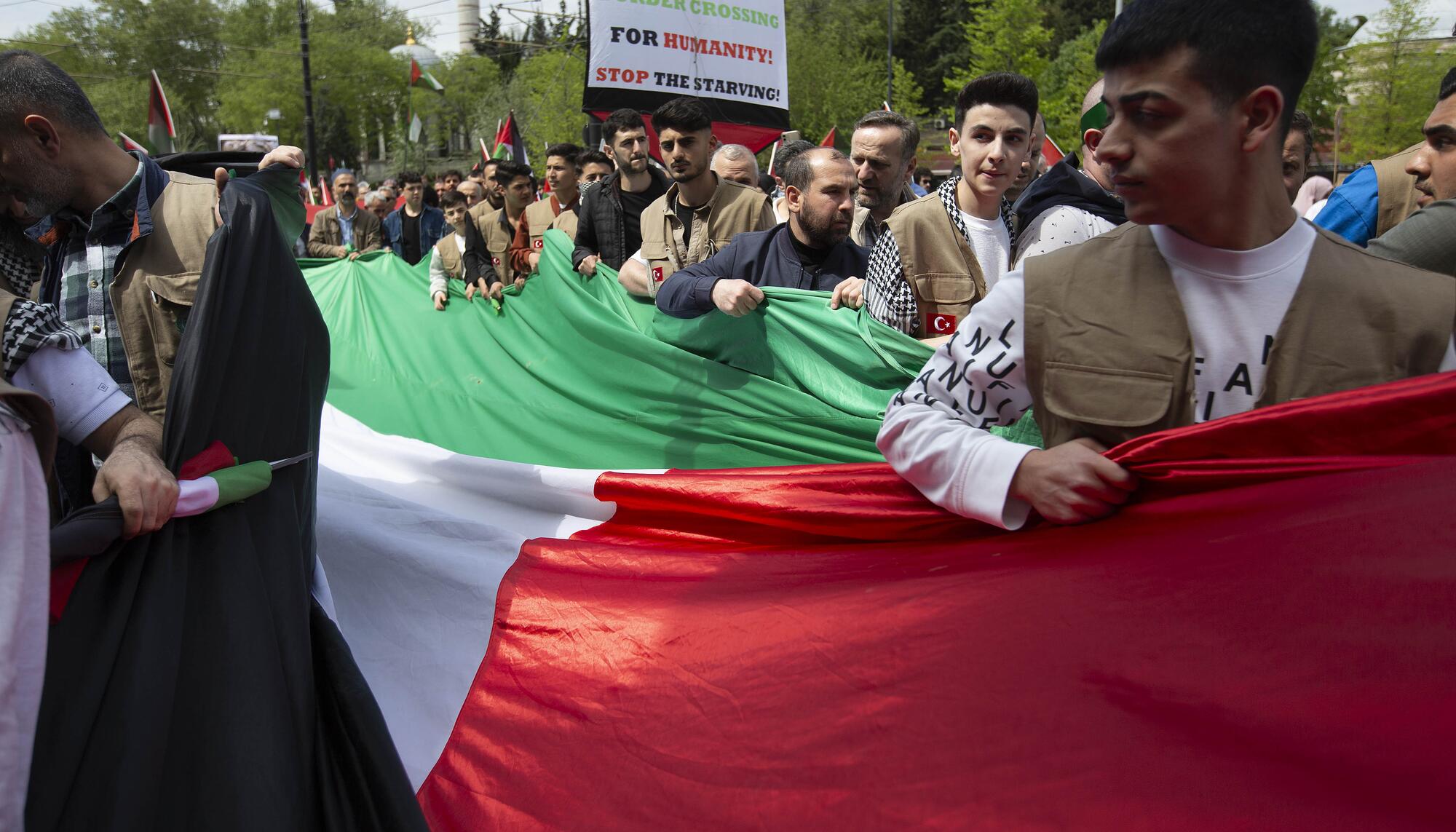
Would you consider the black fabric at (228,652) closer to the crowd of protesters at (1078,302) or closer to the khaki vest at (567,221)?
the crowd of protesters at (1078,302)

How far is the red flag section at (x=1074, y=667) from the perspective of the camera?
1.55 m

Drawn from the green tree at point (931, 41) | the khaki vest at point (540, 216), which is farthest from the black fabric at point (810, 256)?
the green tree at point (931, 41)

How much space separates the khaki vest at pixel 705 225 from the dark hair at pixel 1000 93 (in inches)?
59.7

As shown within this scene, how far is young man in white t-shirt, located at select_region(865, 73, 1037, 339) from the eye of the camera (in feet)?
12.2

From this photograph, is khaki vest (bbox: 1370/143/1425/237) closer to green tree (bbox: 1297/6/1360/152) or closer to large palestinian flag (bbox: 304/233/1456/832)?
large palestinian flag (bbox: 304/233/1456/832)

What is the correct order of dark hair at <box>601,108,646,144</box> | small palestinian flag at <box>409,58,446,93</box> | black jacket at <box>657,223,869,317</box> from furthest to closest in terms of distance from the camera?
small palestinian flag at <box>409,58,446,93</box> < dark hair at <box>601,108,646,144</box> < black jacket at <box>657,223,869,317</box>

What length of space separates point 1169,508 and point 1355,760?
0.45 meters

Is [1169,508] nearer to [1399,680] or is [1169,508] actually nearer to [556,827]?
[1399,680]

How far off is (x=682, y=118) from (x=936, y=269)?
2.24 meters

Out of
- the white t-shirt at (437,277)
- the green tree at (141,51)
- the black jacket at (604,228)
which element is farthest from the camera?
the green tree at (141,51)

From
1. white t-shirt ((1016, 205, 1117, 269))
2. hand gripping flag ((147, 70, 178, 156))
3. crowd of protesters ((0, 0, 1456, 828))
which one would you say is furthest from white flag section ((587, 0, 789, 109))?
crowd of protesters ((0, 0, 1456, 828))

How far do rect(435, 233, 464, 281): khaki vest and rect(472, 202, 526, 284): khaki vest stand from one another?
9.8 inches

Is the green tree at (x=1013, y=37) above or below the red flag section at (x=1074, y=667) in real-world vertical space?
above

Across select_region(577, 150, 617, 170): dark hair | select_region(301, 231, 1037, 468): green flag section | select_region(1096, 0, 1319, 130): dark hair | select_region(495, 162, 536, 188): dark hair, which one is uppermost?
select_region(577, 150, 617, 170): dark hair
